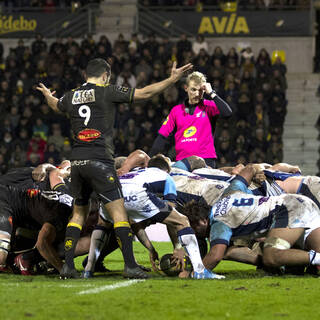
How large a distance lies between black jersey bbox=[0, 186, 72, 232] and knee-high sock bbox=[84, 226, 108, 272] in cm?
54

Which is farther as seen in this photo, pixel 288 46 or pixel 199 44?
pixel 288 46

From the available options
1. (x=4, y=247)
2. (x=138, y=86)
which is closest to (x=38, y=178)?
(x=4, y=247)

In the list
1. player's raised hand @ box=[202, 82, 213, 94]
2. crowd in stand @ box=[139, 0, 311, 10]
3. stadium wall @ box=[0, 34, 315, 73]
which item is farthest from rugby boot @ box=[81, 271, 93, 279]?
crowd in stand @ box=[139, 0, 311, 10]

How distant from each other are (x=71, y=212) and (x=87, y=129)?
1.28 m

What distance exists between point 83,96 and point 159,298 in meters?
2.31

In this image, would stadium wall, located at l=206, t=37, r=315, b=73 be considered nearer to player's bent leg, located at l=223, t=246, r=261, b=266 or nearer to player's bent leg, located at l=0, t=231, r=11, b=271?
player's bent leg, located at l=223, t=246, r=261, b=266

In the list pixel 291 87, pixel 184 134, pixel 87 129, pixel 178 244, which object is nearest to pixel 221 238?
pixel 178 244

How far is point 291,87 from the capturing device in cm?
2117

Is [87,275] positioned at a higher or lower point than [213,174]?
lower

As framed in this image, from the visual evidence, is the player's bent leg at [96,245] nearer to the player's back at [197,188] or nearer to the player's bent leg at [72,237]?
the player's bent leg at [72,237]

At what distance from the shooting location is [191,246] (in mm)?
6918

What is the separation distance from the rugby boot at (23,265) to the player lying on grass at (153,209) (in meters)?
0.71

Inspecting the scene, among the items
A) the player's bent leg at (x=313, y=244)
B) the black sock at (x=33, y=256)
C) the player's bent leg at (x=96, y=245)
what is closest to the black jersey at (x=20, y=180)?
the black sock at (x=33, y=256)

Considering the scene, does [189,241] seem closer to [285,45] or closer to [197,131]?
[197,131]
